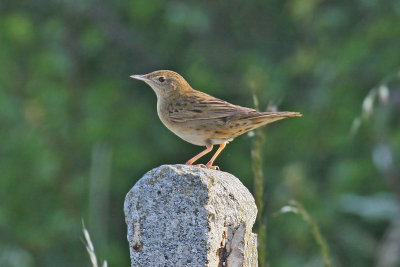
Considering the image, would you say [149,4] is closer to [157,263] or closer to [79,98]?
[79,98]

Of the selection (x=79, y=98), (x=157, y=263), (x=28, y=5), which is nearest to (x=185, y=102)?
(x=157, y=263)

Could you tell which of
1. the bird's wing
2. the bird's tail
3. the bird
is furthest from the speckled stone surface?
the bird's wing

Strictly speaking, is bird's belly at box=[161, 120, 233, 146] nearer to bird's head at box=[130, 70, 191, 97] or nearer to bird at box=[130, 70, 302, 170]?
bird at box=[130, 70, 302, 170]

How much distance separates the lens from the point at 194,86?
11.3m

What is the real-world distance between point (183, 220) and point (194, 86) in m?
8.93

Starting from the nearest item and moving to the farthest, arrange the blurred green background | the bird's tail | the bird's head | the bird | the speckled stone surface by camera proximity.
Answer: the speckled stone surface, the bird's tail, the bird, the bird's head, the blurred green background

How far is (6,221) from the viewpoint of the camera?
39.7 ft

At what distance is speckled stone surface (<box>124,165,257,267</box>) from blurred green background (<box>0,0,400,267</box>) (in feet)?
25.3

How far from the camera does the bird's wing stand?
15.7 ft

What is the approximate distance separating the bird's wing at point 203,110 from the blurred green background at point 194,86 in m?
5.25

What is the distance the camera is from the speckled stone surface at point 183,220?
242 cm

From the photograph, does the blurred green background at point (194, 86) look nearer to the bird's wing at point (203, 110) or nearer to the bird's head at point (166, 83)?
the bird's head at point (166, 83)

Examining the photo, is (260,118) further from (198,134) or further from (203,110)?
(203,110)

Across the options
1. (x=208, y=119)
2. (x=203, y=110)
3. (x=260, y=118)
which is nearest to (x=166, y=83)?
(x=203, y=110)
